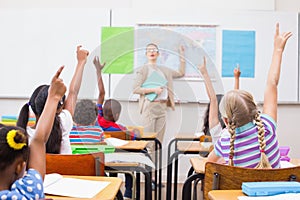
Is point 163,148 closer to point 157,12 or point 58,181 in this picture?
point 58,181

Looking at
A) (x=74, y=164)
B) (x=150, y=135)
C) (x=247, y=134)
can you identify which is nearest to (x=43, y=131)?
(x=74, y=164)

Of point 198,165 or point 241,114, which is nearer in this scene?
→ point 241,114

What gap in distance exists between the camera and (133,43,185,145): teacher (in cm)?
208

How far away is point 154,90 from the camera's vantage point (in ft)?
7.06

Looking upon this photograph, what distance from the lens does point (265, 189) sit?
1.54 m

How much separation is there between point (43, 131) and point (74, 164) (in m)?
0.49

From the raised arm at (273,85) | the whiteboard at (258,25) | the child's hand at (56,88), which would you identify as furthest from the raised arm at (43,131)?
the whiteboard at (258,25)

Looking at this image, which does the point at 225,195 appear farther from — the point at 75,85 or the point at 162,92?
the point at 75,85

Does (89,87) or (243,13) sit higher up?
(243,13)

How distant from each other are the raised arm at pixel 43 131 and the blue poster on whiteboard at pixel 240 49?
350cm

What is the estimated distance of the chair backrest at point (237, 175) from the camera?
1.77m

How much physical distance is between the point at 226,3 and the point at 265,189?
366cm

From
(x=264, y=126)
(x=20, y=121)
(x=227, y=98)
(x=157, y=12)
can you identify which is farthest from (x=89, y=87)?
(x=157, y=12)

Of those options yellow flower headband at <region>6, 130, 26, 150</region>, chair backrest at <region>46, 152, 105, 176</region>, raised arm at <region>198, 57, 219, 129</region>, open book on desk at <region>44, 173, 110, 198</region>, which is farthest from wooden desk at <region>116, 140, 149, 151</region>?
yellow flower headband at <region>6, 130, 26, 150</region>
